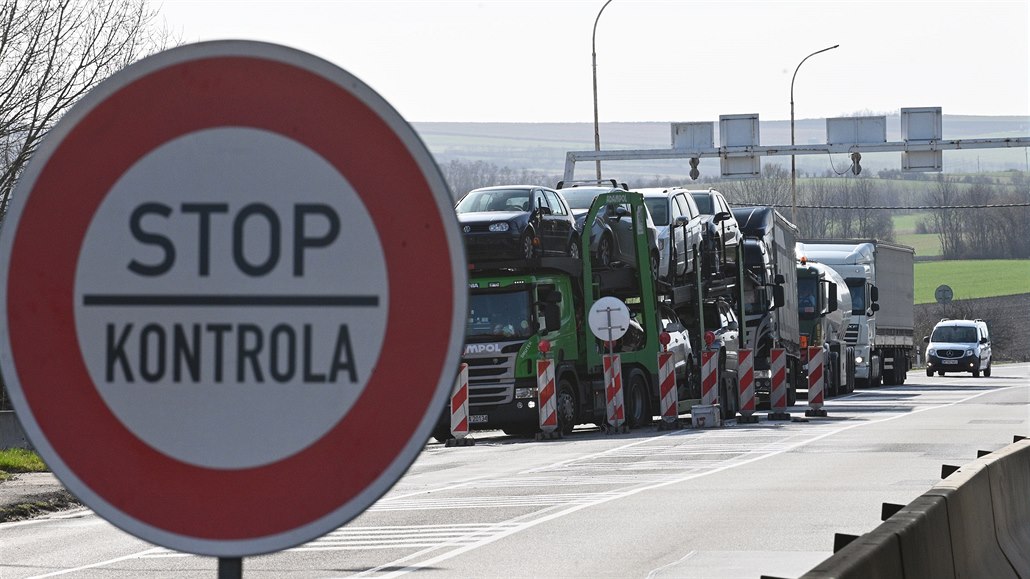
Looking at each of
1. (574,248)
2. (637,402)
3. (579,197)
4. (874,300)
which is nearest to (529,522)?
(574,248)

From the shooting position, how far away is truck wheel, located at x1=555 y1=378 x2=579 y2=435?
26.7 m

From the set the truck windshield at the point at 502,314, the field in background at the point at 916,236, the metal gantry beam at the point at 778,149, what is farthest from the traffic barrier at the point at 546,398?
the field in background at the point at 916,236

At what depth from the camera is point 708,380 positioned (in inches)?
1181

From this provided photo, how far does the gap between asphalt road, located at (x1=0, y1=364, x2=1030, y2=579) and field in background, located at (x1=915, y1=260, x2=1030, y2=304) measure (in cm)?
8115

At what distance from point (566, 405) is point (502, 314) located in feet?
6.56

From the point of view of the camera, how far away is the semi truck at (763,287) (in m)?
35.6

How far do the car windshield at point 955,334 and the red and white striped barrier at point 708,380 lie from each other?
3603cm

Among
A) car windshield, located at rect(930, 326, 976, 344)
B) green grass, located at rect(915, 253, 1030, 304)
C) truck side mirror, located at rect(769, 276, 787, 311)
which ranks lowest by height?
car windshield, located at rect(930, 326, 976, 344)

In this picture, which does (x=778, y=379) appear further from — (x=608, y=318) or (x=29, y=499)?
(x=29, y=499)

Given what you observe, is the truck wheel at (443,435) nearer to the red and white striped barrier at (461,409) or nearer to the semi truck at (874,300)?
the red and white striped barrier at (461,409)

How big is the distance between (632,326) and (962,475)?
64.6ft

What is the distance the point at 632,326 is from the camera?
28266 mm

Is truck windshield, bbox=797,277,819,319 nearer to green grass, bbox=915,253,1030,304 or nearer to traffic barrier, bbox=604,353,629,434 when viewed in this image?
traffic barrier, bbox=604,353,629,434

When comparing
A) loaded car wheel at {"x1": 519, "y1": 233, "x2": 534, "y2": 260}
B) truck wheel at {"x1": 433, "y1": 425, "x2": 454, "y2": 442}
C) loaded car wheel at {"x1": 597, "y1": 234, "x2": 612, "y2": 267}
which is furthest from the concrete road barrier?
loaded car wheel at {"x1": 597, "y1": 234, "x2": 612, "y2": 267}
